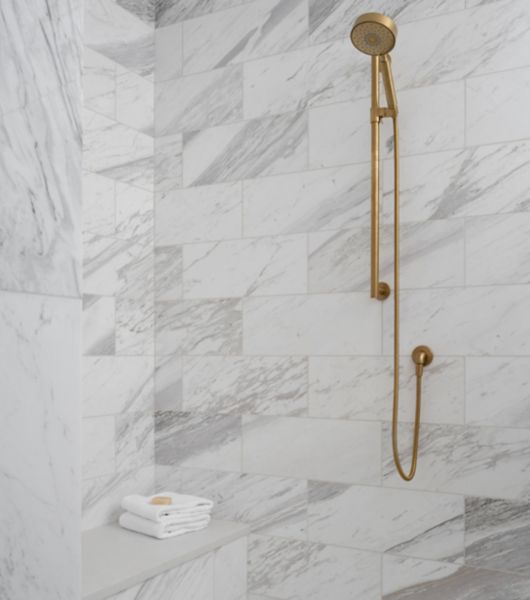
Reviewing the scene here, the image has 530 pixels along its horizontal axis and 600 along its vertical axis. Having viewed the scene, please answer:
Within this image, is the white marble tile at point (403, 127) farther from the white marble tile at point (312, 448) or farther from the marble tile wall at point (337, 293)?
the white marble tile at point (312, 448)

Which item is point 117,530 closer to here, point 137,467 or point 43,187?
point 137,467

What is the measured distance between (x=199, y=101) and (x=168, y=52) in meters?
0.26

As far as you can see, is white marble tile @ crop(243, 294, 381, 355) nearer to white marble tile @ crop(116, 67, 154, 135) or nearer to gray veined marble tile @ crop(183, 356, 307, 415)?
gray veined marble tile @ crop(183, 356, 307, 415)

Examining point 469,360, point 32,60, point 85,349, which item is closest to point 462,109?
point 469,360

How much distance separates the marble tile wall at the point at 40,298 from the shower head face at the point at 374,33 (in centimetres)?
120

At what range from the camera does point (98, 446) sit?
2324 millimetres

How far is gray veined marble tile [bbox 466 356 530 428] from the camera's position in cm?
192

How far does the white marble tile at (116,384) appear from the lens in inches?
90.3

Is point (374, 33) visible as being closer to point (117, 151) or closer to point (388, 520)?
point (117, 151)

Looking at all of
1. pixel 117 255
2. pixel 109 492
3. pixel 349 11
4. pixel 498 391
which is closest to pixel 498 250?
pixel 498 391

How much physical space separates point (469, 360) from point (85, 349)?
1269 millimetres

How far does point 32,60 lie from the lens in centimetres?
66

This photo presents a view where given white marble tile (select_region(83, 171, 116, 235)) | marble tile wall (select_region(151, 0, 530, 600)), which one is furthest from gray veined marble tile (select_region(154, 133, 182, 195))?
white marble tile (select_region(83, 171, 116, 235))

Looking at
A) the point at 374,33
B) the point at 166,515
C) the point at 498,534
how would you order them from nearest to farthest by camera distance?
1. the point at 374,33
2. the point at 498,534
3. the point at 166,515
